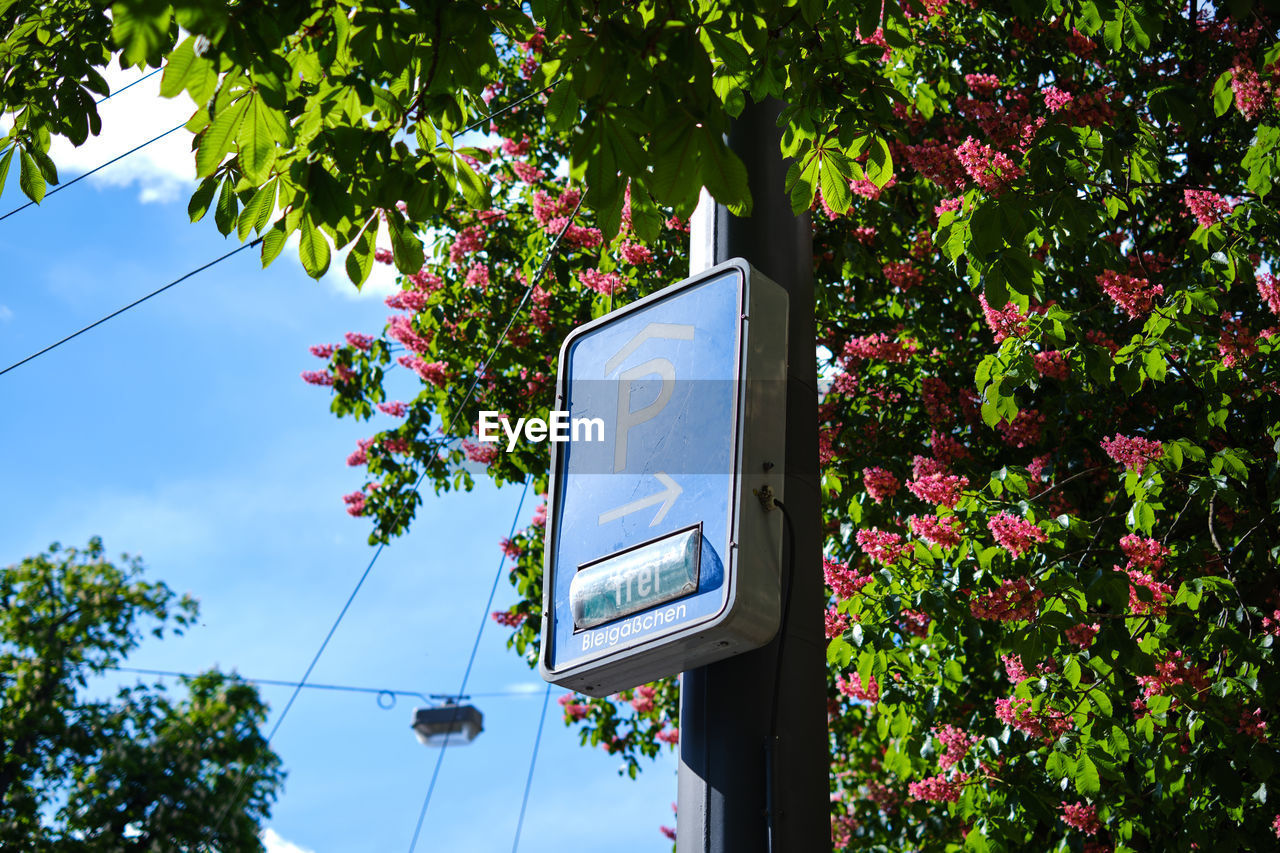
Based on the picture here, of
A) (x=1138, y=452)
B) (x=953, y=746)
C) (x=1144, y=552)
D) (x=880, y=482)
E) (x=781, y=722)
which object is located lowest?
(x=781, y=722)

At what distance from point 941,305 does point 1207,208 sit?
2.15 metres

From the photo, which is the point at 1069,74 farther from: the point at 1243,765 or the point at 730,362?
the point at 730,362

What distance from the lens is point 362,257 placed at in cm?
304

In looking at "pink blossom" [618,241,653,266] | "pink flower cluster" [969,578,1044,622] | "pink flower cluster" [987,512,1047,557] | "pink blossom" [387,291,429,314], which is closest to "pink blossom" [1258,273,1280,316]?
"pink flower cluster" [987,512,1047,557]

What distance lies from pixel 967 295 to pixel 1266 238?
161 centimetres

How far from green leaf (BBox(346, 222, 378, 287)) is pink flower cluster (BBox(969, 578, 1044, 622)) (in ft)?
8.07

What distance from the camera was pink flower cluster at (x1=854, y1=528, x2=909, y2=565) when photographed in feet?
16.1

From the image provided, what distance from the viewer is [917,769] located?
6227 millimetres

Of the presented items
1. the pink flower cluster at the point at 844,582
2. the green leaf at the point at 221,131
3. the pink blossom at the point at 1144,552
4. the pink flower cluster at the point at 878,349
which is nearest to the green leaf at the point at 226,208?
the green leaf at the point at 221,131

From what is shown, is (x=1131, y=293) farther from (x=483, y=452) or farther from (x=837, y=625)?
(x=483, y=452)

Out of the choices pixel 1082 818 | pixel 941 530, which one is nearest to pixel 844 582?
pixel 941 530

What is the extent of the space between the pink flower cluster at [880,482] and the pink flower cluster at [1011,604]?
1596 mm

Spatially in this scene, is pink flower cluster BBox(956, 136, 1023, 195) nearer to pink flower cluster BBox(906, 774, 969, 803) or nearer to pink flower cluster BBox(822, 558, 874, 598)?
pink flower cluster BBox(822, 558, 874, 598)

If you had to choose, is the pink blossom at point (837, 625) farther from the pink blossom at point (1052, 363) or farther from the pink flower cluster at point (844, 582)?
the pink blossom at point (1052, 363)
